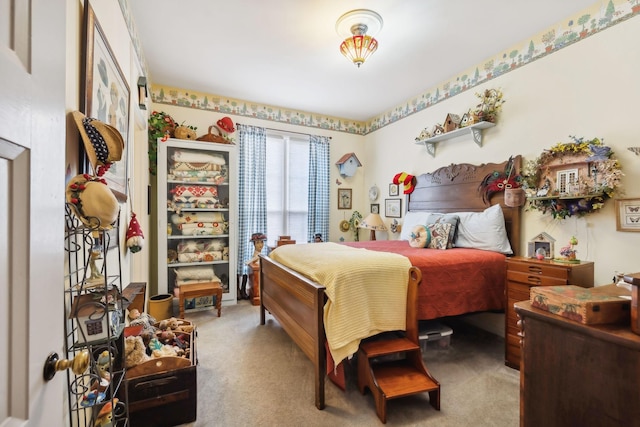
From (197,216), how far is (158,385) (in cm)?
240

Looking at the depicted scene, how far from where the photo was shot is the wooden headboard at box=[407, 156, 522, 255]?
271 centimetres

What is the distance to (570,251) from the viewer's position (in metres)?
2.18

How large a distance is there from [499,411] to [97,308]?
2187 mm

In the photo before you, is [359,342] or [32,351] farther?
[359,342]

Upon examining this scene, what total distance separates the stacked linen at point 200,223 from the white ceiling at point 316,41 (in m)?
1.62

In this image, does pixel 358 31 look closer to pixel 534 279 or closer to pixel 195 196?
pixel 534 279

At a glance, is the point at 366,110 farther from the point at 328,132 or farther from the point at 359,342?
the point at 359,342

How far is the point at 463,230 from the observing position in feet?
9.57

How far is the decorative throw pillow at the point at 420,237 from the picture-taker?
292 centimetres

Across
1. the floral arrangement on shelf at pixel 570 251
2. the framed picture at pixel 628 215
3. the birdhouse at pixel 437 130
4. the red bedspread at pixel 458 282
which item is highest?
the birdhouse at pixel 437 130

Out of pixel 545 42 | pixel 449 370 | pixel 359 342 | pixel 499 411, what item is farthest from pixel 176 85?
pixel 499 411

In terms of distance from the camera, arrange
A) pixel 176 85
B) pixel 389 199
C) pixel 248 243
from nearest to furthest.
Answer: pixel 176 85
pixel 248 243
pixel 389 199

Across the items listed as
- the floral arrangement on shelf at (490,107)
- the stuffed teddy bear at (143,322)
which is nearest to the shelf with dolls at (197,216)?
the stuffed teddy bear at (143,322)

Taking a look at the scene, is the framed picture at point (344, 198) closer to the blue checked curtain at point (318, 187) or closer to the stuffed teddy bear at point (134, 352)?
the blue checked curtain at point (318, 187)
